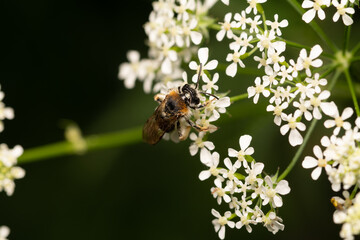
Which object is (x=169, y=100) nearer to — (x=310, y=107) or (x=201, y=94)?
(x=201, y=94)

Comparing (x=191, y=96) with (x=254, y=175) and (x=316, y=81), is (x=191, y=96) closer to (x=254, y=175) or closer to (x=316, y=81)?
(x=254, y=175)

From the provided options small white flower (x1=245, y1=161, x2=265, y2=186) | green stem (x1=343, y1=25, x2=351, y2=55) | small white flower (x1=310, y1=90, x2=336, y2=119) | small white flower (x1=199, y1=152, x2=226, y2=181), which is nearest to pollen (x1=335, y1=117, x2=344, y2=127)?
small white flower (x1=310, y1=90, x2=336, y2=119)

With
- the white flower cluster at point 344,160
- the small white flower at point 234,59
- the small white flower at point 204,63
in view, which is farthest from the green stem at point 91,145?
the white flower cluster at point 344,160

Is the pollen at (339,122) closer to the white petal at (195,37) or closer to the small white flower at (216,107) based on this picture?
the small white flower at (216,107)

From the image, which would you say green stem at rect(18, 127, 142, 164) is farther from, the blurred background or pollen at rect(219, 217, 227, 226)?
pollen at rect(219, 217, 227, 226)

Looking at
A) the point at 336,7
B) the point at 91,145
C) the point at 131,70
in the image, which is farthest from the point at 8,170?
the point at 336,7

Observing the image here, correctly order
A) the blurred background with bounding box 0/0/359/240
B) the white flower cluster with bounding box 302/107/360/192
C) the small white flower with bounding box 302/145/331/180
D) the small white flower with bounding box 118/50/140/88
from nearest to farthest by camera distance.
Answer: the white flower cluster with bounding box 302/107/360/192 < the small white flower with bounding box 302/145/331/180 < the small white flower with bounding box 118/50/140/88 < the blurred background with bounding box 0/0/359/240
